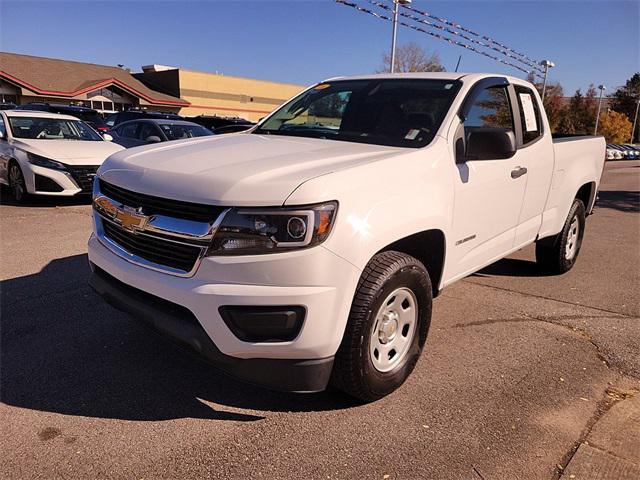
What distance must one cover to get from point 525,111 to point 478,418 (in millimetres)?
2787

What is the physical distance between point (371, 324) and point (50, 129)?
29.1 feet

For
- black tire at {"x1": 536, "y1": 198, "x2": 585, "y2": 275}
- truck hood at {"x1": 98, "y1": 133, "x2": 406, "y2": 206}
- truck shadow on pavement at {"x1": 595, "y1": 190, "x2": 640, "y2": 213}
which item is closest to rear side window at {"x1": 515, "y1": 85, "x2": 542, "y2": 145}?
black tire at {"x1": 536, "y1": 198, "x2": 585, "y2": 275}

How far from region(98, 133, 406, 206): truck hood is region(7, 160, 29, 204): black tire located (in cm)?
615

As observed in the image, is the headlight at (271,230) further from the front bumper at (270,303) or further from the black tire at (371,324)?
the black tire at (371,324)

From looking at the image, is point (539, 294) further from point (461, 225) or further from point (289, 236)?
point (289, 236)

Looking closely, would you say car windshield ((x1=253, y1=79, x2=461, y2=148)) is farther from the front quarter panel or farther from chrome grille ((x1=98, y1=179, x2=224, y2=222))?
chrome grille ((x1=98, y1=179, x2=224, y2=222))

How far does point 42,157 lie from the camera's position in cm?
830

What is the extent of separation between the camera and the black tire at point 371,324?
2.63 m

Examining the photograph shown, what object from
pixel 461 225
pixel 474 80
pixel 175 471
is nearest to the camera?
pixel 175 471

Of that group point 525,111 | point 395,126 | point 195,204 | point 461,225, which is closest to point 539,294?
point 525,111

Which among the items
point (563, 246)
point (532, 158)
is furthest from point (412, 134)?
point (563, 246)

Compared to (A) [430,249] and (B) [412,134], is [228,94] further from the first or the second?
(A) [430,249]

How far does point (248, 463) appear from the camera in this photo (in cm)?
246

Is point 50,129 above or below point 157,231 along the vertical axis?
above
